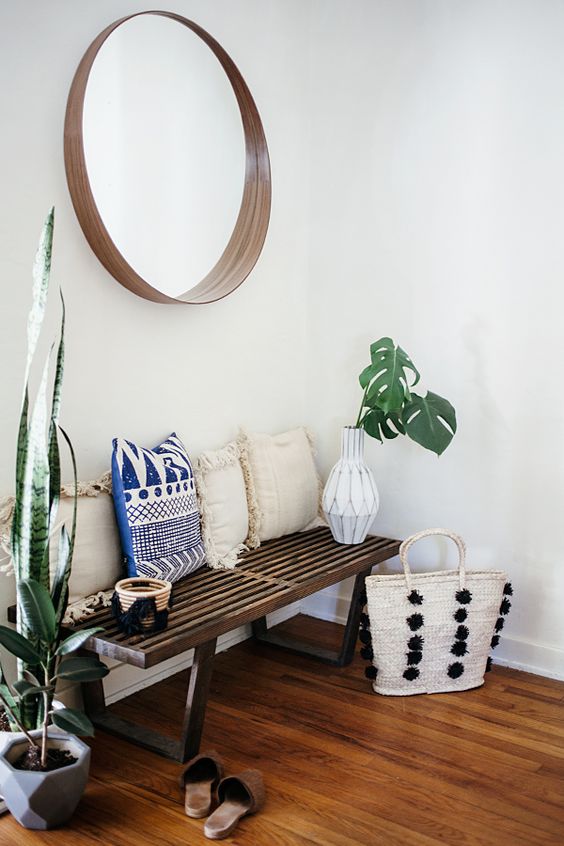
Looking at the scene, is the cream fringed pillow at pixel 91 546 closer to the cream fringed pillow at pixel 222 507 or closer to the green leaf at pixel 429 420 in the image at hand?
the cream fringed pillow at pixel 222 507

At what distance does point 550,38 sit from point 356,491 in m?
1.56

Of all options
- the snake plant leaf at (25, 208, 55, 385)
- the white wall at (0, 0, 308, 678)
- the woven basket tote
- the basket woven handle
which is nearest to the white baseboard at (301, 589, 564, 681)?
the woven basket tote

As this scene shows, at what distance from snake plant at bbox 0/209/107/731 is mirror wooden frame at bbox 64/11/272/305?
0.43 metres

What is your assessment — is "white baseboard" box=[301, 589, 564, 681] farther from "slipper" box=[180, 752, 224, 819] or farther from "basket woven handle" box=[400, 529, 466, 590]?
"slipper" box=[180, 752, 224, 819]

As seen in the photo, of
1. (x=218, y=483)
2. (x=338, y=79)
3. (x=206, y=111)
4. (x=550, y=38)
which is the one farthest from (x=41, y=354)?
(x=550, y=38)

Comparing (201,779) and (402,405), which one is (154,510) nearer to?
(201,779)

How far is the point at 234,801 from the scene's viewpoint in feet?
6.29

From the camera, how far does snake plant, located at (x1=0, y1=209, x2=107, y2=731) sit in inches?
70.3

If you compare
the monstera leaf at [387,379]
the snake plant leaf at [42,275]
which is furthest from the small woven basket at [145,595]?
the monstera leaf at [387,379]

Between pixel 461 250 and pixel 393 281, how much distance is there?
0.28 m

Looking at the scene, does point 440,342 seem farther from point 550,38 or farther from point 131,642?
point 131,642

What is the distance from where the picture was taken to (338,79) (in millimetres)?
3025

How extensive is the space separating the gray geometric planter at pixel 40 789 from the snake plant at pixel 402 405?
52.5 inches

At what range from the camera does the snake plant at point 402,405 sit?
2.57m
